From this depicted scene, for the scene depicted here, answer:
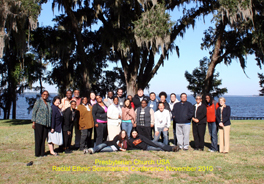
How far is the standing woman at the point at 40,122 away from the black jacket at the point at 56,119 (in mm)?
118

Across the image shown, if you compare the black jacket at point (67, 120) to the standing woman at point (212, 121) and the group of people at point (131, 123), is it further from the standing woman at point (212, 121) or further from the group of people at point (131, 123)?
A: the standing woman at point (212, 121)

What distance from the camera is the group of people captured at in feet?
23.4

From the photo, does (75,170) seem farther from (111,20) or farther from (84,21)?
(84,21)

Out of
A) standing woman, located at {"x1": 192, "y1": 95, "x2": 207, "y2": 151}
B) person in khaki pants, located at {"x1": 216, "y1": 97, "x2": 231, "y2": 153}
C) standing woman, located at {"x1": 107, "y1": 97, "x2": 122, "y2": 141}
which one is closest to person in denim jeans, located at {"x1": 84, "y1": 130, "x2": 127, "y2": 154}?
standing woman, located at {"x1": 107, "y1": 97, "x2": 122, "y2": 141}

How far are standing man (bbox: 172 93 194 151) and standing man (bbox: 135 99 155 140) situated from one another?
750 millimetres

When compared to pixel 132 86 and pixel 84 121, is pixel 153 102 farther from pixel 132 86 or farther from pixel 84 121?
pixel 132 86

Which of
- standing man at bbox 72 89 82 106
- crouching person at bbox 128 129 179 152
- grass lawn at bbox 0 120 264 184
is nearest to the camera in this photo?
grass lawn at bbox 0 120 264 184

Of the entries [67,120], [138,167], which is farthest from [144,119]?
[138,167]

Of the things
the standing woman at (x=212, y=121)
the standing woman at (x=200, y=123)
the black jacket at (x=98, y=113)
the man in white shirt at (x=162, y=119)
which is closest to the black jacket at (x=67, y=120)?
the black jacket at (x=98, y=113)

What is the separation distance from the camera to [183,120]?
770 centimetres

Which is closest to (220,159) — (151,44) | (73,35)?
(151,44)

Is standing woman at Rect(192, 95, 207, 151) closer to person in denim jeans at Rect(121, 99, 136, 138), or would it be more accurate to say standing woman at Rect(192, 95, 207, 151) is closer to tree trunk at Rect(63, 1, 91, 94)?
person in denim jeans at Rect(121, 99, 136, 138)

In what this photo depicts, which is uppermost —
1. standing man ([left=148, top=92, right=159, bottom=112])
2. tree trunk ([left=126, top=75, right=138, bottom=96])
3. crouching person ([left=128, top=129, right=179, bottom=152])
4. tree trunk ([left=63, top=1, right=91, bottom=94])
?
tree trunk ([left=63, top=1, right=91, bottom=94])

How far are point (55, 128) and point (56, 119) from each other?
0.78ft
